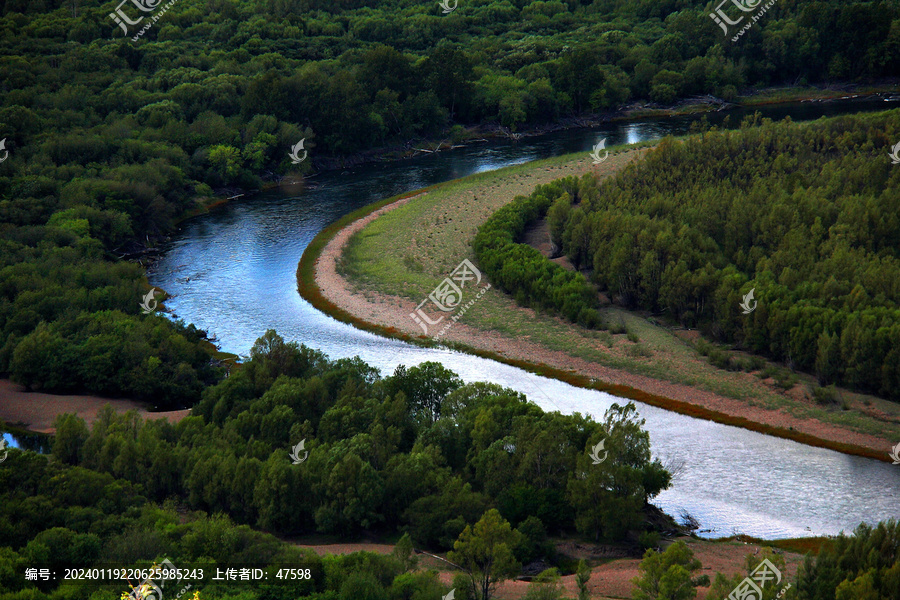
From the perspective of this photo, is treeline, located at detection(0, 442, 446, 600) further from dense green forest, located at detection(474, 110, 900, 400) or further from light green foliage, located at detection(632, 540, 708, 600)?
dense green forest, located at detection(474, 110, 900, 400)

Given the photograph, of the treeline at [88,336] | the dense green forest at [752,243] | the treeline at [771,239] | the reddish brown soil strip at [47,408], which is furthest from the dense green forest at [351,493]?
the dense green forest at [752,243]

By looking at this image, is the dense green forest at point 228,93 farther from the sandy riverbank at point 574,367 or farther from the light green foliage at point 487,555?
the light green foliage at point 487,555

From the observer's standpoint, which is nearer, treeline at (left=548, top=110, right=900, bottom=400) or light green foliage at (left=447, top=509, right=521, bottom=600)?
light green foliage at (left=447, top=509, right=521, bottom=600)

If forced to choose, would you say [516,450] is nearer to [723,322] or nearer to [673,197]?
[723,322]

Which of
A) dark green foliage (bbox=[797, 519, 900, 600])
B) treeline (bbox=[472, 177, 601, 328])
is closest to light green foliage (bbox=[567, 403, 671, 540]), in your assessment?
dark green foliage (bbox=[797, 519, 900, 600])

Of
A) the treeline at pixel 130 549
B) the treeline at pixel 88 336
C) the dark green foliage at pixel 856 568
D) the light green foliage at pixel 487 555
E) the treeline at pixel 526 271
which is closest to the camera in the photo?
the dark green foliage at pixel 856 568

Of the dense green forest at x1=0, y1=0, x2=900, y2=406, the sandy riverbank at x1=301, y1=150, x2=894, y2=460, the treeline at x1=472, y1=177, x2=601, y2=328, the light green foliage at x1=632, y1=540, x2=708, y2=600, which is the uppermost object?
the dense green forest at x1=0, y1=0, x2=900, y2=406
